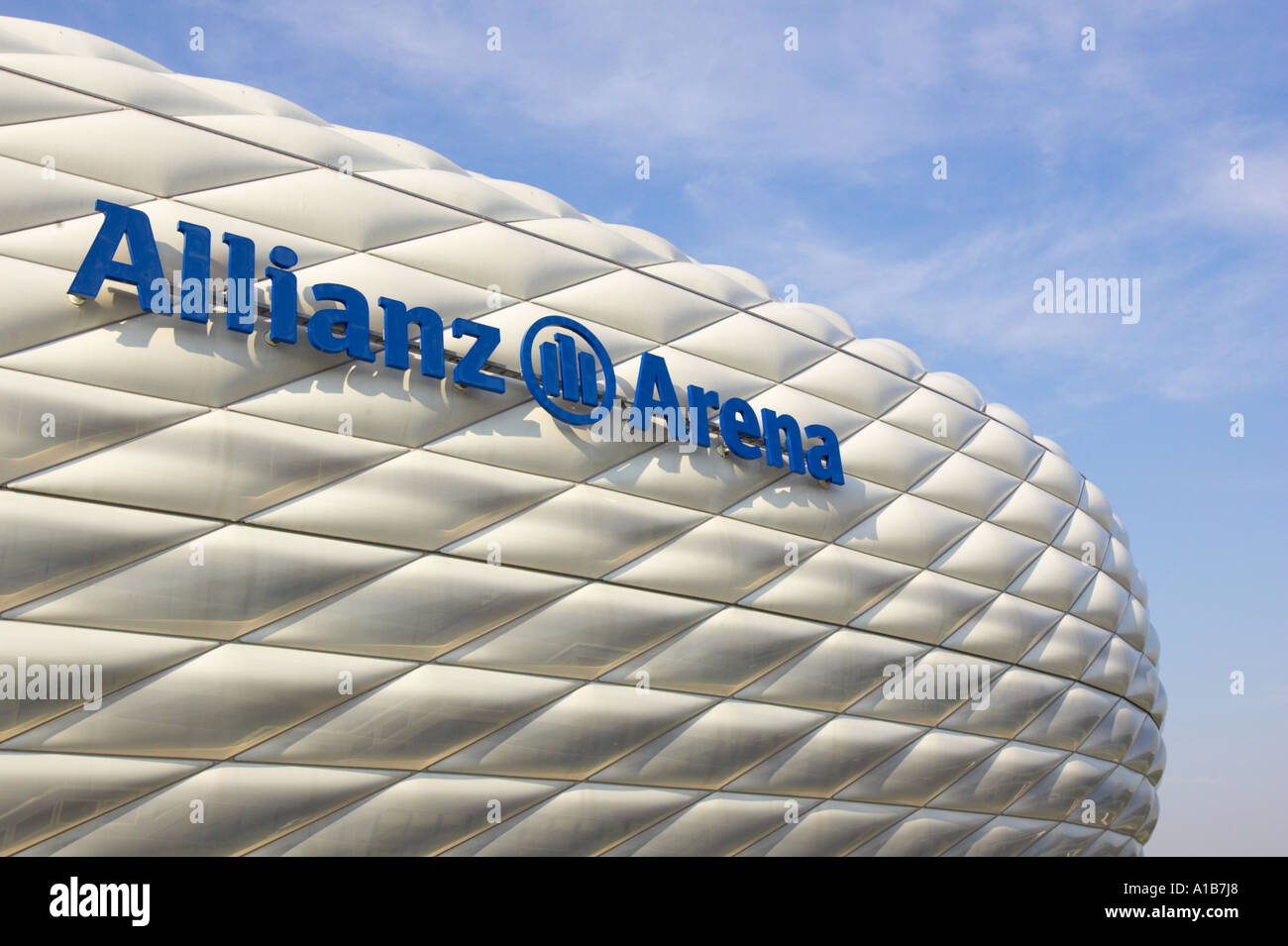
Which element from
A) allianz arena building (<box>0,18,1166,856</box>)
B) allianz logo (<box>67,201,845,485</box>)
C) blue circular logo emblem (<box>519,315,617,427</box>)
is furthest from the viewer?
blue circular logo emblem (<box>519,315,617,427</box>)

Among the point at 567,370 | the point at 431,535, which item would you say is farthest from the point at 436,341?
the point at 431,535

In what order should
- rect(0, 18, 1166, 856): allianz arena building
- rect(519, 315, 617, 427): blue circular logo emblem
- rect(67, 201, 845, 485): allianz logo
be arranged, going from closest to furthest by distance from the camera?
rect(0, 18, 1166, 856): allianz arena building < rect(67, 201, 845, 485): allianz logo < rect(519, 315, 617, 427): blue circular logo emblem

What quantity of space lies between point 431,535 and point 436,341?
222 centimetres

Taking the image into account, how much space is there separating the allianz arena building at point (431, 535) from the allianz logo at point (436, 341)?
4cm

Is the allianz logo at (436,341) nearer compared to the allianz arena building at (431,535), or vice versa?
the allianz arena building at (431,535)

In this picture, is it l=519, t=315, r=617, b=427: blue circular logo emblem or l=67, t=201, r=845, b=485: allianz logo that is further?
l=519, t=315, r=617, b=427: blue circular logo emblem

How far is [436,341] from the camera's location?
38.1ft

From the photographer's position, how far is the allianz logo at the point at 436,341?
10.1 m

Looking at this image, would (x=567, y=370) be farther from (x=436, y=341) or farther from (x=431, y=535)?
(x=431, y=535)

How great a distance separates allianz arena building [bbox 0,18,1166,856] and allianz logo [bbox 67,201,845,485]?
4cm

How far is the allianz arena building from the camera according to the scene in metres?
9.42
